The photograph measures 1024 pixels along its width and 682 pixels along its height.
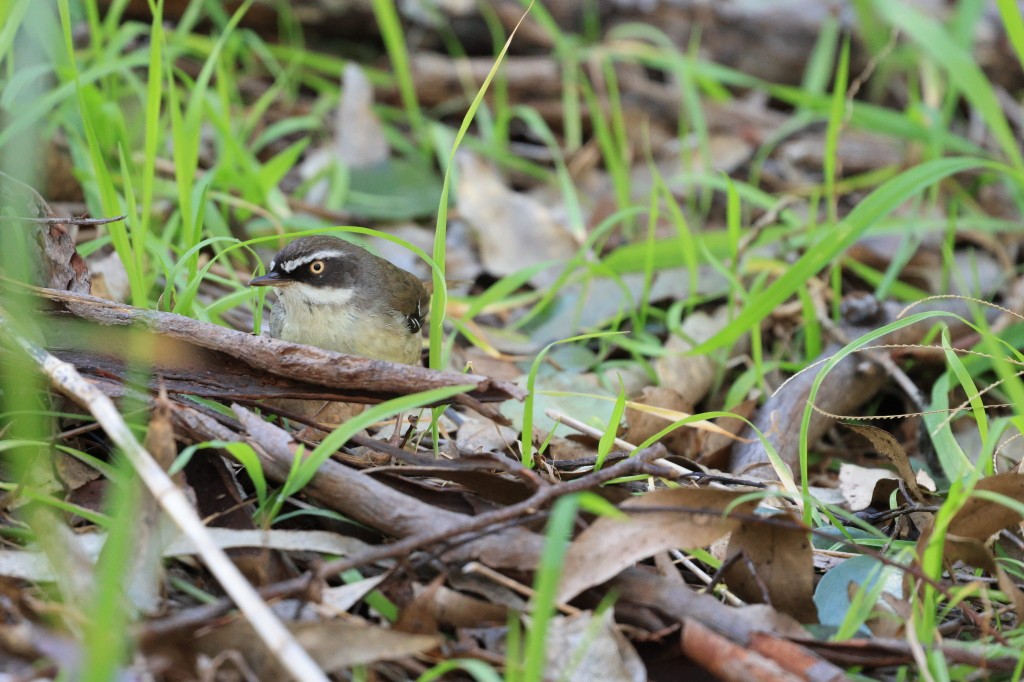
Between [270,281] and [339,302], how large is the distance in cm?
45

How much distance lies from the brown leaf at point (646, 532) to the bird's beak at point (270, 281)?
7.19ft

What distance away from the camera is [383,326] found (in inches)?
213

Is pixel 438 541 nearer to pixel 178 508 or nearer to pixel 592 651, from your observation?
pixel 592 651

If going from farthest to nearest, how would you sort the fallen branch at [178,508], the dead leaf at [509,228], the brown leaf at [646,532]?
the dead leaf at [509,228]
the brown leaf at [646,532]
the fallen branch at [178,508]

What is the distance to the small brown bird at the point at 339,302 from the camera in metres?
5.23

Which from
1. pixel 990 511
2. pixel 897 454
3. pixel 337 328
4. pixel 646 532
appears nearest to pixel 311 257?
pixel 337 328

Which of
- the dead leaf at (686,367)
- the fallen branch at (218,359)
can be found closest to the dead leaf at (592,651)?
the fallen branch at (218,359)

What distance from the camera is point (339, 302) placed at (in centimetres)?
536

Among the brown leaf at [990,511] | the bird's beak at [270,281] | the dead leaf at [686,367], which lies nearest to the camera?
the brown leaf at [990,511]

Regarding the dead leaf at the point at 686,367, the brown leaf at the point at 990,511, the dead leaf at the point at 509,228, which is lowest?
the dead leaf at the point at 686,367

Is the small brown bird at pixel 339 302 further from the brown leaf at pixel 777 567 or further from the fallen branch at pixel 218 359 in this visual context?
the brown leaf at pixel 777 567

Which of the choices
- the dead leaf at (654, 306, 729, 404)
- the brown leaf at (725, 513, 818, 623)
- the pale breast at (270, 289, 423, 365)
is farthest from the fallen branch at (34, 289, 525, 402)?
the dead leaf at (654, 306, 729, 404)

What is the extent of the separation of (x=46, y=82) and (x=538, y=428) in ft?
11.4

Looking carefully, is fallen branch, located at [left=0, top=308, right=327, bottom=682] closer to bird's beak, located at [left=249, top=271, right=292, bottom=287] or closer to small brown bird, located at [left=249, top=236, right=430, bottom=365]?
bird's beak, located at [left=249, top=271, right=292, bottom=287]
